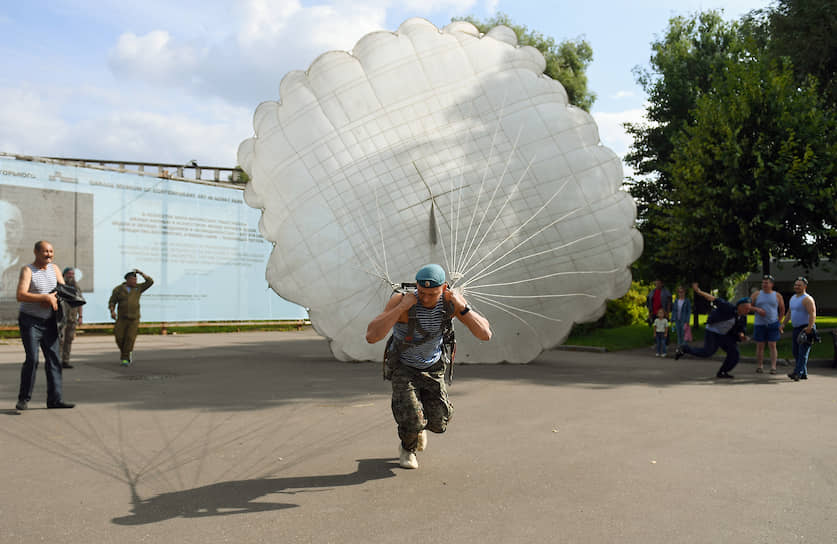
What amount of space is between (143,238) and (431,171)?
14.8 m

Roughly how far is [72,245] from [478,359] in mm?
14692

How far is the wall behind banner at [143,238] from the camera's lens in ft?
62.2

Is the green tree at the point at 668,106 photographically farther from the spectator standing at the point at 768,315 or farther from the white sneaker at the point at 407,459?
the white sneaker at the point at 407,459

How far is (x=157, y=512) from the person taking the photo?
12.9 feet

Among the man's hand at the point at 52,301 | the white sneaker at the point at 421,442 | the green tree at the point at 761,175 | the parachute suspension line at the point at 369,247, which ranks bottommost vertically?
the white sneaker at the point at 421,442

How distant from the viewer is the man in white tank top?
23.7ft

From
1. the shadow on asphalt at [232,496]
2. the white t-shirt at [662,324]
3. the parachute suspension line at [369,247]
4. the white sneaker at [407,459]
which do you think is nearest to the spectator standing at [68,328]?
the parachute suspension line at [369,247]

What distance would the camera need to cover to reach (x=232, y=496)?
4.27 metres

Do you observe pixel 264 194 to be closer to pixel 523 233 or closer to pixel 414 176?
pixel 414 176

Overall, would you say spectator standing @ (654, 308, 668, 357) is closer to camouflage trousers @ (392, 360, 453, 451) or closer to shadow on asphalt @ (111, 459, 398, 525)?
camouflage trousers @ (392, 360, 453, 451)

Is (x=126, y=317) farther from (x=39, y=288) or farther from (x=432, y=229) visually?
(x=432, y=229)

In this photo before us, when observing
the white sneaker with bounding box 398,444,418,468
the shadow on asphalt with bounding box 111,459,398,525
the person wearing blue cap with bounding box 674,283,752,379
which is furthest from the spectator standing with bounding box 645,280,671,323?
the shadow on asphalt with bounding box 111,459,398,525

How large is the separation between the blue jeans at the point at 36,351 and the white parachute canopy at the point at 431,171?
382 cm

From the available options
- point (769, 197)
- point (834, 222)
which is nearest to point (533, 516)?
point (769, 197)
